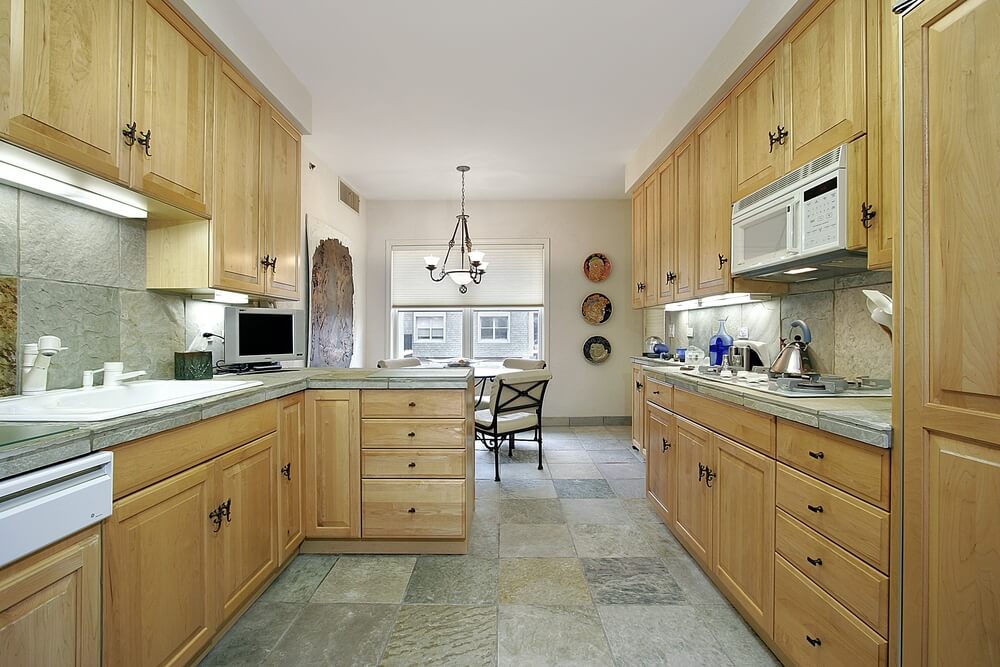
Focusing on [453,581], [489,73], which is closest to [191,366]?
[453,581]

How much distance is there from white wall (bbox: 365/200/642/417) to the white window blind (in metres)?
0.12

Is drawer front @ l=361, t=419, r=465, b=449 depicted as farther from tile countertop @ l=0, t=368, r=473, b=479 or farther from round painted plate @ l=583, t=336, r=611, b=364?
round painted plate @ l=583, t=336, r=611, b=364

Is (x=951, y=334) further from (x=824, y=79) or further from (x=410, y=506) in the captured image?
(x=410, y=506)

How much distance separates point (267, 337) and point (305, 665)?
1833 millimetres

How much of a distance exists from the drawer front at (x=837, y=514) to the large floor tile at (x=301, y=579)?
6.50 feet

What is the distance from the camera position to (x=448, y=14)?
93.4 inches

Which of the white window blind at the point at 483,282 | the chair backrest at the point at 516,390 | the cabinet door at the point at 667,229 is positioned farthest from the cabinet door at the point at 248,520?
the white window blind at the point at 483,282

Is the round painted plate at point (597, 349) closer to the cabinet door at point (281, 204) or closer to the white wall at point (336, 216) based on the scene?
the white wall at point (336, 216)

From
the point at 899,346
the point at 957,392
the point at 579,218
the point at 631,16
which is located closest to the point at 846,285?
the point at 899,346

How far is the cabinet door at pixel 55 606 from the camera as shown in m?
0.92

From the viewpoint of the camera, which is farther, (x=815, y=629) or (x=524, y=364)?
(x=524, y=364)

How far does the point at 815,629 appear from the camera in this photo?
1418 mm

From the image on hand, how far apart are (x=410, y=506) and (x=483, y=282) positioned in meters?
3.72

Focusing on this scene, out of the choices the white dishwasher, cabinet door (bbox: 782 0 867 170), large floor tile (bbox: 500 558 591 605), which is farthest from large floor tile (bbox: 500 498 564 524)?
cabinet door (bbox: 782 0 867 170)
